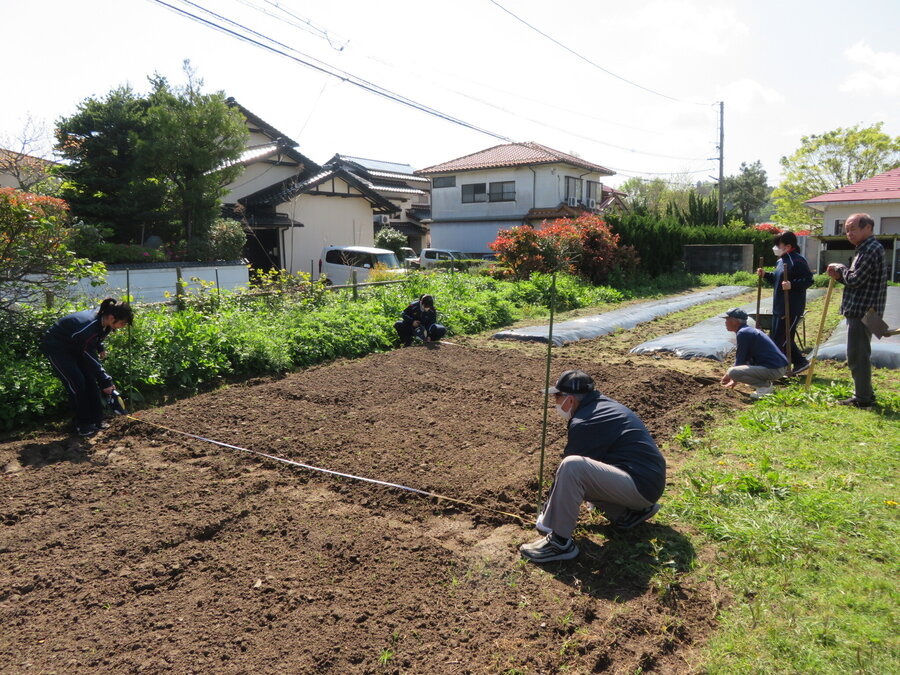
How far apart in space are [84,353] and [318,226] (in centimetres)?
1698

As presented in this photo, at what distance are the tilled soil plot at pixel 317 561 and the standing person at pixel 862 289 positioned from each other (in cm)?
142

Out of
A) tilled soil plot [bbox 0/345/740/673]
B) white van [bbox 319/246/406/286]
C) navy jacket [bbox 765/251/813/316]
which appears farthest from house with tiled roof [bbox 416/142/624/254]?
tilled soil plot [bbox 0/345/740/673]

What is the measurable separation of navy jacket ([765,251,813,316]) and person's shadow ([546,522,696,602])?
14.6ft

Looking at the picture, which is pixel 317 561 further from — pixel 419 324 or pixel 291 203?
pixel 291 203

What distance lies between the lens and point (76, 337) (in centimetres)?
496

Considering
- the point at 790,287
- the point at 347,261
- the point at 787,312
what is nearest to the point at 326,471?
the point at 787,312

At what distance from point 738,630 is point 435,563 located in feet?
4.76

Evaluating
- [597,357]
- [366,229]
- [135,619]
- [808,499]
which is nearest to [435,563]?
[135,619]

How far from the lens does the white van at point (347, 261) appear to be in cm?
1680

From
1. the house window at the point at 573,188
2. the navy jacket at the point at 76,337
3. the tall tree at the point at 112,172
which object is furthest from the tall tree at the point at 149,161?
the house window at the point at 573,188

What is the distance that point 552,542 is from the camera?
307 cm

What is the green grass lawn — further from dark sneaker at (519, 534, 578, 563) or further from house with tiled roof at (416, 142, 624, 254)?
Answer: house with tiled roof at (416, 142, 624, 254)

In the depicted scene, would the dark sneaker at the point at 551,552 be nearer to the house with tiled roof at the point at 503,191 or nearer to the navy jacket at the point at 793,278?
the navy jacket at the point at 793,278

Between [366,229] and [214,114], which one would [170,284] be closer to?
[214,114]
